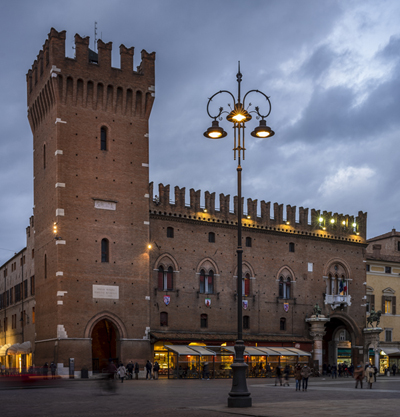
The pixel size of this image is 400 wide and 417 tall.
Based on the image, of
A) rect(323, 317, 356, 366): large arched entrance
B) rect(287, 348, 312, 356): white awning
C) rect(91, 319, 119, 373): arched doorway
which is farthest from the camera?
rect(323, 317, 356, 366): large arched entrance

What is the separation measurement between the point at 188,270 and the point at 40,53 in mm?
17452

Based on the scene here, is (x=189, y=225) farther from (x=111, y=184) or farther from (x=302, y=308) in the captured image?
(x=302, y=308)

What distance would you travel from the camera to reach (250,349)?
42.7 m

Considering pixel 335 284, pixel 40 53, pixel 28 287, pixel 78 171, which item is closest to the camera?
pixel 78 171

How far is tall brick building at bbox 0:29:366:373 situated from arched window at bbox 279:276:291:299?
9cm

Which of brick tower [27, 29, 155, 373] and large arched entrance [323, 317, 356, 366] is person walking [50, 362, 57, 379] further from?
large arched entrance [323, 317, 356, 366]

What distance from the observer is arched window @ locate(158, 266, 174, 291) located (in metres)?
41.9

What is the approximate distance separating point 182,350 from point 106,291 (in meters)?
6.05

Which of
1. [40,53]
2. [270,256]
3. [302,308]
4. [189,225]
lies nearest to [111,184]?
[189,225]

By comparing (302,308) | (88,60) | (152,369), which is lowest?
(152,369)

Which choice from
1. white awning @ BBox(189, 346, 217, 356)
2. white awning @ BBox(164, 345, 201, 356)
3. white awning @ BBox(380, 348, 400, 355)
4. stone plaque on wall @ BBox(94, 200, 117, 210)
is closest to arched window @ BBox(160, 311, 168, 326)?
white awning @ BBox(164, 345, 201, 356)

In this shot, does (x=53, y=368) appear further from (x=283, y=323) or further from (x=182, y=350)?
(x=283, y=323)

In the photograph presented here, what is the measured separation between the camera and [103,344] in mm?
43219

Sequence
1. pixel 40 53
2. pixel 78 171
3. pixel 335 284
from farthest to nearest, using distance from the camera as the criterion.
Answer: pixel 335 284 → pixel 40 53 → pixel 78 171
